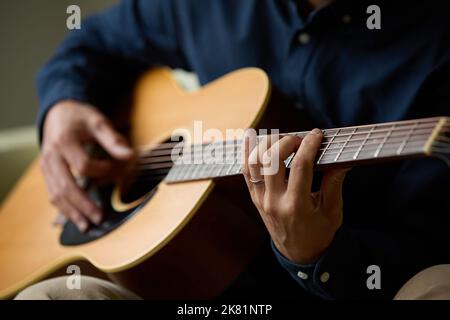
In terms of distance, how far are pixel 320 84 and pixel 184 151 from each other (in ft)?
0.70

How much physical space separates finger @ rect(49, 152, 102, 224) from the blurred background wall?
0.57 m

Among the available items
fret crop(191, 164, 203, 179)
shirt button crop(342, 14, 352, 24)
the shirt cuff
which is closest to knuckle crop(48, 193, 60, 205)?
fret crop(191, 164, 203, 179)

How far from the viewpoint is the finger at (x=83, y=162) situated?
0.89 metres

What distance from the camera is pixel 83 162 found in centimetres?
89

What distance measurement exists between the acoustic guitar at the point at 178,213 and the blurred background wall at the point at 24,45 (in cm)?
65

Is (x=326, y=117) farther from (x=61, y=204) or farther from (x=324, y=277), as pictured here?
(x=61, y=204)

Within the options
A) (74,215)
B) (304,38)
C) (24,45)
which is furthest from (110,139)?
(24,45)

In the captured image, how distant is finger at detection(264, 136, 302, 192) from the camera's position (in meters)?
0.56

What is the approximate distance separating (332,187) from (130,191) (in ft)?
1.34

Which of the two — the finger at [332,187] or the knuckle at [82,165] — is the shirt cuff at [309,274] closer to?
the finger at [332,187]

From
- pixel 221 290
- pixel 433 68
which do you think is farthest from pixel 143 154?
pixel 433 68

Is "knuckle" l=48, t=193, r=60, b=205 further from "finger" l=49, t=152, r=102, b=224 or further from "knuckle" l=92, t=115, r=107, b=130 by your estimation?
"knuckle" l=92, t=115, r=107, b=130

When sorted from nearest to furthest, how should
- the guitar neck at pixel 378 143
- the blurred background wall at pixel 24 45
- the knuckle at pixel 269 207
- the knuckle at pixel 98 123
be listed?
the guitar neck at pixel 378 143, the knuckle at pixel 269 207, the knuckle at pixel 98 123, the blurred background wall at pixel 24 45

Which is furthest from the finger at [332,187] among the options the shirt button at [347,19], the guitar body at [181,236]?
the shirt button at [347,19]
